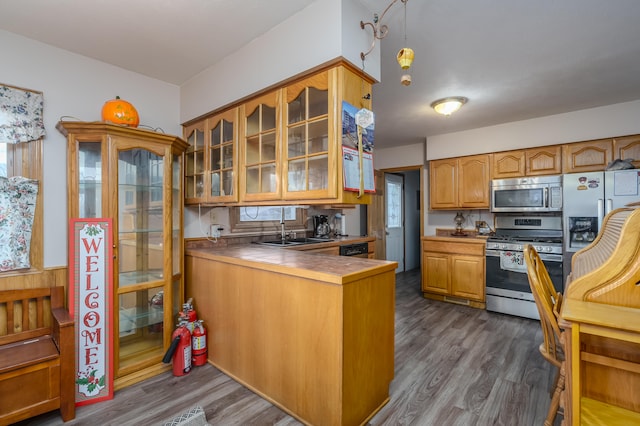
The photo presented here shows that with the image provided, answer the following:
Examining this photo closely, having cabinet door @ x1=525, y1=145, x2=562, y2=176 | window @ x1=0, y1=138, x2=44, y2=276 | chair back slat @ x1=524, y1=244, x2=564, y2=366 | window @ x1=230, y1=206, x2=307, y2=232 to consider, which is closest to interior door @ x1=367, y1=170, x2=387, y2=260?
window @ x1=230, y1=206, x2=307, y2=232

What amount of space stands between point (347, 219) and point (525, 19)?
3474 millimetres

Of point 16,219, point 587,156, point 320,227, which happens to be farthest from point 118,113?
point 587,156

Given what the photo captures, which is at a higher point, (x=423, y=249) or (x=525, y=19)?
(x=525, y=19)

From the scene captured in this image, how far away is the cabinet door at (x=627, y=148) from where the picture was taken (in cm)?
305

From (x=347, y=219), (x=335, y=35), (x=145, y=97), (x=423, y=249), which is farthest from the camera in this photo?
(x=347, y=219)

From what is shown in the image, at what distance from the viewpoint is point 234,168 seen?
2.29 m

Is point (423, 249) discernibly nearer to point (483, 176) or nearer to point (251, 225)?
point (483, 176)

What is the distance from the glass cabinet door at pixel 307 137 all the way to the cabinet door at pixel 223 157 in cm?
59

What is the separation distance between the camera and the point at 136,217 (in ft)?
7.52

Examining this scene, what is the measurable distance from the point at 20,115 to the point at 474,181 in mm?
4661

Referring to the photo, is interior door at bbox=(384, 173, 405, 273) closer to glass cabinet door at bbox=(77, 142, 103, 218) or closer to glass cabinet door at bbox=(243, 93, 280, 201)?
glass cabinet door at bbox=(243, 93, 280, 201)

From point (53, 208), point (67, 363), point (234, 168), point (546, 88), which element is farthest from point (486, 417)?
point (53, 208)

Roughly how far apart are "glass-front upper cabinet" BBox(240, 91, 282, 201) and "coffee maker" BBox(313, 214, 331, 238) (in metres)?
1.82

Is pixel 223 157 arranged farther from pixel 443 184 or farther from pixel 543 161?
pixel 543 161
